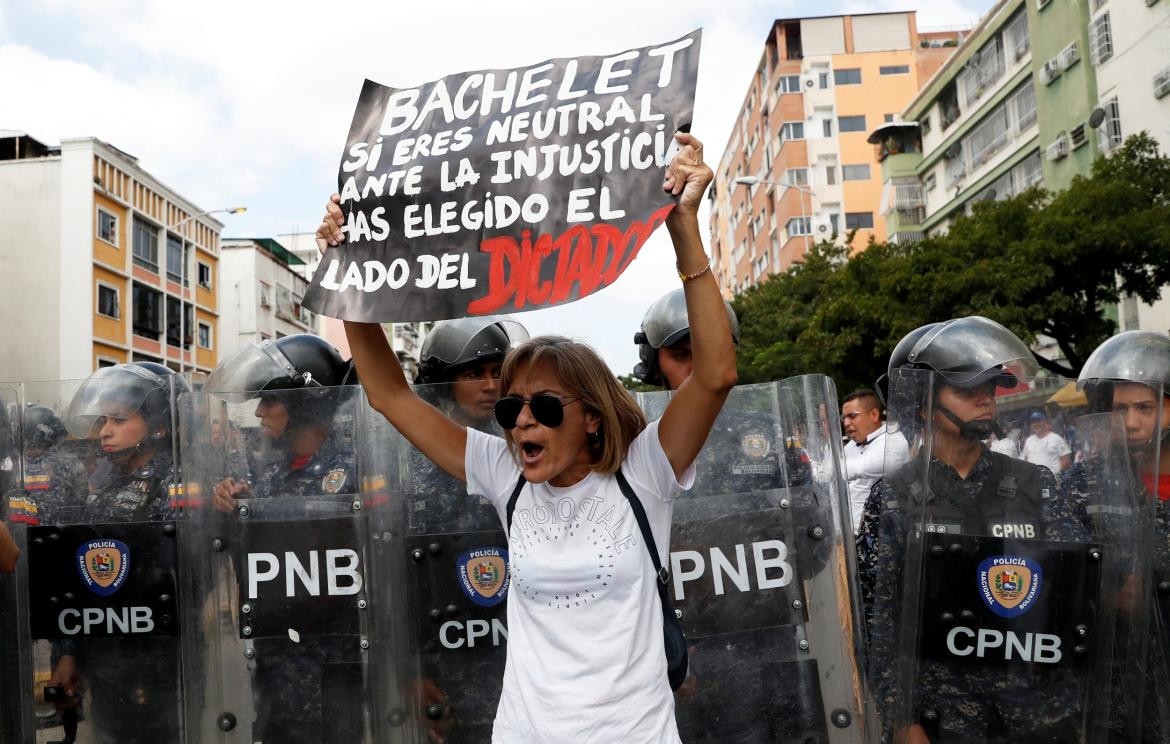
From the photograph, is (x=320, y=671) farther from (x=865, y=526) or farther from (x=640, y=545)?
(x=865, y=526)

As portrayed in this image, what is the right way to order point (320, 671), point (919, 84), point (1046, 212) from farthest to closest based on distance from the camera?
point (919, 84) < point (1046, 212) < point (320, 671)

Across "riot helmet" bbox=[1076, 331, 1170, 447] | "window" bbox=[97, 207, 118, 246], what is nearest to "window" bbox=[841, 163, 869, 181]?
"window" bbox=[97, 207, 118, 246]

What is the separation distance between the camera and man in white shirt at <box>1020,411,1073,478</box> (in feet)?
10.5

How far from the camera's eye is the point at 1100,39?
24578mm

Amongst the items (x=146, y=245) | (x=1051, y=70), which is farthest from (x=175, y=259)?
(x=1051, y=70)

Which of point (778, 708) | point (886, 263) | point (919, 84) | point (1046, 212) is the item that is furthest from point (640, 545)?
point (919, 84)

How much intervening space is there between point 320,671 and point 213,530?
584 millimetres

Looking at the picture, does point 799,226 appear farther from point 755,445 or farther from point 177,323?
point 755,445

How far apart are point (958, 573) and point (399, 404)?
66.0 inches

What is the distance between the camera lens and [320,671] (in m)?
3.39

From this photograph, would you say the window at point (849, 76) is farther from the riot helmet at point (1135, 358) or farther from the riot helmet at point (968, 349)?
the riot helmet at point (968, 349)

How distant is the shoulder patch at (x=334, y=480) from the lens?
3.48 meters

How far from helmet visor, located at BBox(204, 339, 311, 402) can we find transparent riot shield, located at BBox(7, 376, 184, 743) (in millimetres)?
638

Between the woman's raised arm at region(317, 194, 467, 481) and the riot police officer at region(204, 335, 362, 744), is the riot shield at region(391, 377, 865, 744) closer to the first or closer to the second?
Result: the riot police officer at region(204, 335, 362, 744)
